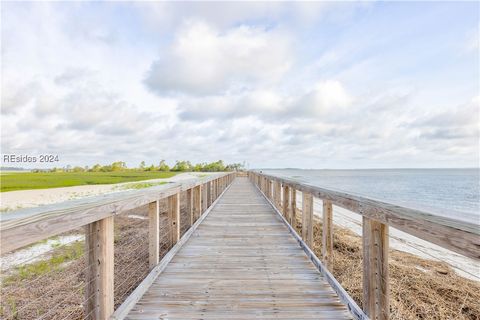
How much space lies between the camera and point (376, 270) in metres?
1.86

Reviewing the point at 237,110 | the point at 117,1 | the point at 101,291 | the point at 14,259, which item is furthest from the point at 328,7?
the point at 237,110

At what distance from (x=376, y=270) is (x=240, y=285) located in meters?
1.34

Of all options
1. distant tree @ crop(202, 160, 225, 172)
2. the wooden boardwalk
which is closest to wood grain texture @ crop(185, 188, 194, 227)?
the wooden boardwalk

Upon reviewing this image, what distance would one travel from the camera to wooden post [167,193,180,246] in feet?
11.8

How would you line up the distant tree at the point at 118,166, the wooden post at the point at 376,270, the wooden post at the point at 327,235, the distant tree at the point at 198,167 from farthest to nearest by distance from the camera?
the distant tree at the point at 198,167
the distant tree at the point at 118,166
the wooden post at the point at 327,235
the wooden post at the point at 376,270

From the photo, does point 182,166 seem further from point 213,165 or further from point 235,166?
point 235,166

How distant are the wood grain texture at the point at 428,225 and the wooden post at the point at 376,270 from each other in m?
0.12

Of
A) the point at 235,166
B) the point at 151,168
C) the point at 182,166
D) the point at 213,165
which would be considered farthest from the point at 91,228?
the point at 151,168

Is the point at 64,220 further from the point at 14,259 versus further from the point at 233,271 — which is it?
the point at 14,259

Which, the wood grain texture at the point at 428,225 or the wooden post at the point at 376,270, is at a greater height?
the wood grain texture at the point at 428,225

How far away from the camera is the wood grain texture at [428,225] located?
109cm

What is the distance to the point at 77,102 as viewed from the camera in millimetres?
36875

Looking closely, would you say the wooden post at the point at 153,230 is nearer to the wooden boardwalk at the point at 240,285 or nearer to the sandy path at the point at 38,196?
the wooden boardwalk at the point at 240,285

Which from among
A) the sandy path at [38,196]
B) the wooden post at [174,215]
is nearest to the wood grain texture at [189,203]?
the wooden post at [174,215]
